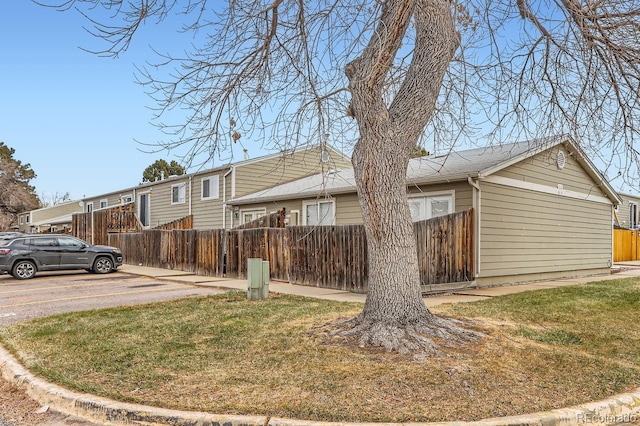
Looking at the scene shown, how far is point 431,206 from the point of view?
41.8ft

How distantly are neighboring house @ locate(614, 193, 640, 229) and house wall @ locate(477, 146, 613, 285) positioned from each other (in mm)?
14531

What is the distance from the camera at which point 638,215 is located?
107 feet

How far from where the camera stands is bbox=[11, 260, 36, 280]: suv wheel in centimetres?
1456

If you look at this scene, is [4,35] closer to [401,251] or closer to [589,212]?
[401,251]

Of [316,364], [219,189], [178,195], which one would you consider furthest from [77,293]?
[178,195]

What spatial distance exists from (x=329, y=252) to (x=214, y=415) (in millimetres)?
8198

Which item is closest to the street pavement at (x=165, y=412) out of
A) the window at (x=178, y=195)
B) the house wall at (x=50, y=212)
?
the window at (x=178, y=195)

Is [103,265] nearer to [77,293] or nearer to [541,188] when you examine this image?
[77,293]

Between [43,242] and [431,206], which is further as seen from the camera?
[43,242]

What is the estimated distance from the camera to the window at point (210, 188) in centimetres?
2131

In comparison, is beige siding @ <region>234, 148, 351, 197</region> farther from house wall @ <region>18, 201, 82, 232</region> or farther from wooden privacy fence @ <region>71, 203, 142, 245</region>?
house wall @ <region>18, 201, 82, 232</region>

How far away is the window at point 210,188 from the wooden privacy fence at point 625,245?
21.3m

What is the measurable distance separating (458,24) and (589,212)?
1287cm

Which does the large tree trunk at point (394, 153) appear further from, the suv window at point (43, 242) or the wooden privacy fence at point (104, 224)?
the wooden privacy fence at point (104, 224)
